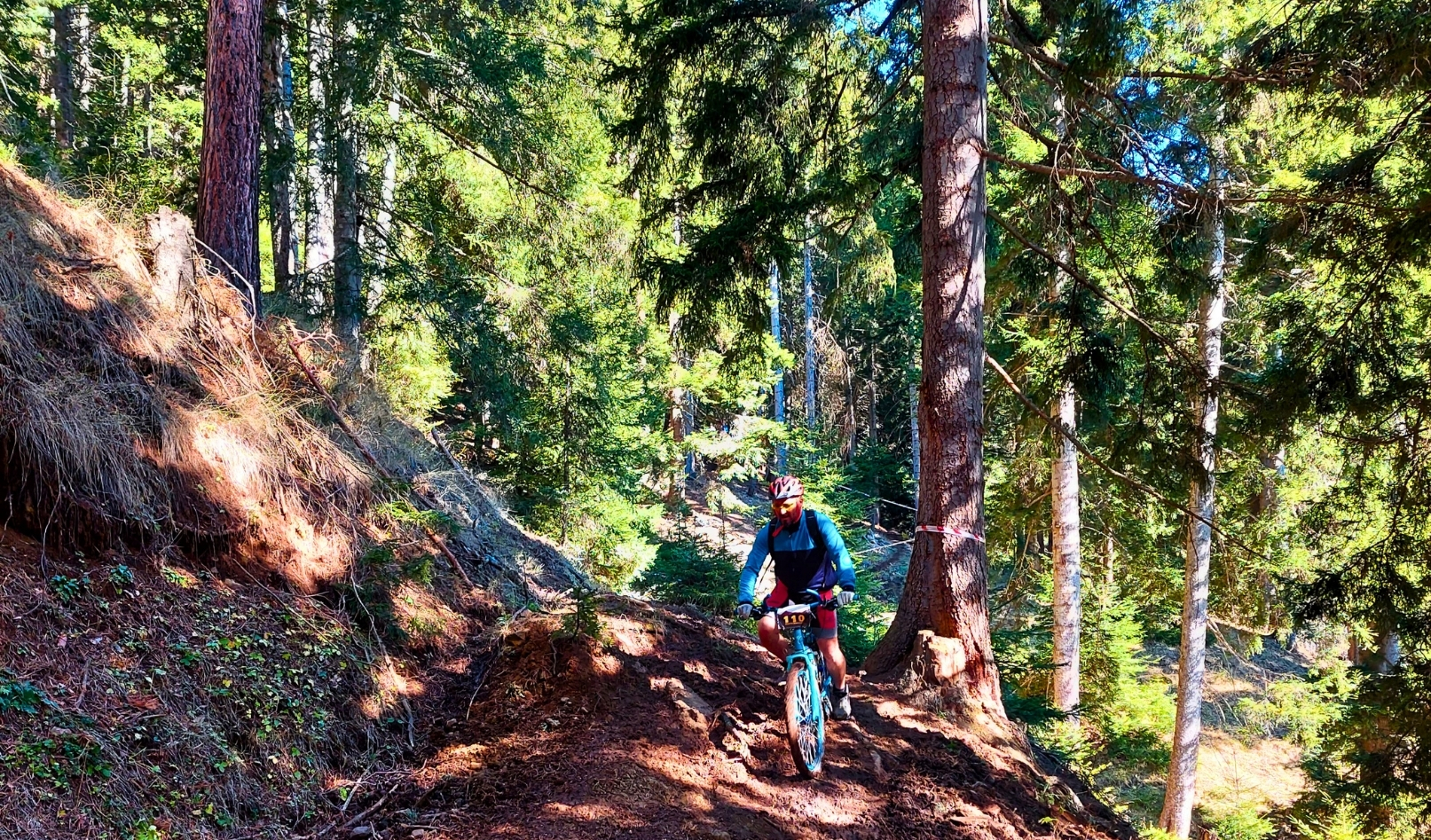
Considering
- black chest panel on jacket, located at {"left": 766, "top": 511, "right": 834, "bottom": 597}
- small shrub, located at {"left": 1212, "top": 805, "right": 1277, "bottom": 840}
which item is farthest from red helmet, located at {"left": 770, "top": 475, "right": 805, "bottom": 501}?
small shrub, located at {"left": 1212, "top": 805, "right": 1277, "bottom": 840}

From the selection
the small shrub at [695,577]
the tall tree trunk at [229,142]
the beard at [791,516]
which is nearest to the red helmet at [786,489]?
the beard at [791,516]

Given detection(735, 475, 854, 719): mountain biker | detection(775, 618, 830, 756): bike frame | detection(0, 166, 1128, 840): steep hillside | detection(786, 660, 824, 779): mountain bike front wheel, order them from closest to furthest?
detection(0, 166, 1128, 840): steep hillside < detection(786, 660, 824, 779): mountain bike front wheel < detection(775, 618, 830, 756): bike frame < detection(735, 475, 854, 719): mountain biker

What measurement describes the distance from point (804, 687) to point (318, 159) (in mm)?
8913

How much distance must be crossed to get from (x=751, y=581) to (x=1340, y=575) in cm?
487

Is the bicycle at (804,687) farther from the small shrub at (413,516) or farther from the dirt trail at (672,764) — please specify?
the small shrub at (413,516)

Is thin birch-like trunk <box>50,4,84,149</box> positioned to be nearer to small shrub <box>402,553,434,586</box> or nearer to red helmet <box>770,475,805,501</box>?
small shrub <box>402,553,434,586</box>

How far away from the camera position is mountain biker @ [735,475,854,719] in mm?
5453

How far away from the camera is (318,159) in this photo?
995 cm

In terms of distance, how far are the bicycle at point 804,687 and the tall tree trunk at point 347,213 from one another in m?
6.67

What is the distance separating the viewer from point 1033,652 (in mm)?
13094

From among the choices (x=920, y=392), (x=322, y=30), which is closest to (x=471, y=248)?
(x=322, y=30)

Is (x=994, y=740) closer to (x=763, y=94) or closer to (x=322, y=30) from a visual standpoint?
(x=763, y=94)

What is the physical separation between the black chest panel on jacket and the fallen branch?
3.32m

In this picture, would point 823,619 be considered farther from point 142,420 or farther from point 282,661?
point 142,420
